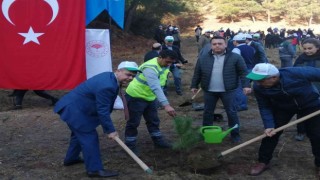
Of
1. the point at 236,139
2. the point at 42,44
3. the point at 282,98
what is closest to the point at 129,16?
the point at 42,44

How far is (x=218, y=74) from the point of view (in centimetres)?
558

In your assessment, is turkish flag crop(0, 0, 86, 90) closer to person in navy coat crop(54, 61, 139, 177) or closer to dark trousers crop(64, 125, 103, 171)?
person in navy coat crop(54, 61, 139, 177)

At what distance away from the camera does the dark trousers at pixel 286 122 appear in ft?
14.4

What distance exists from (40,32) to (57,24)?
0.36m

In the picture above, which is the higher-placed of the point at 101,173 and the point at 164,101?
the point at 164,101

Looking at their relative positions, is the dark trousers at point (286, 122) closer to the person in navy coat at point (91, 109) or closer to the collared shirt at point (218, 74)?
the collared shirt at point (218, 74)

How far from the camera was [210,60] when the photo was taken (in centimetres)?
561

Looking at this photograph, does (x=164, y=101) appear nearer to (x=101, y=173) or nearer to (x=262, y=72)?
(x=101, y=173)

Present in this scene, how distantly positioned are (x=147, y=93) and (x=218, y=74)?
106cm

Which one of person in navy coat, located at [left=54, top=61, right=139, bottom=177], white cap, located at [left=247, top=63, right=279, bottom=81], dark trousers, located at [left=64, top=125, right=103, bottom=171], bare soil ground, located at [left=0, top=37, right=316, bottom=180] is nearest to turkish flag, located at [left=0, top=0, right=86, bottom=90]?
bare soil ground, located at [left=0, top=37, right=316, bottom=180]

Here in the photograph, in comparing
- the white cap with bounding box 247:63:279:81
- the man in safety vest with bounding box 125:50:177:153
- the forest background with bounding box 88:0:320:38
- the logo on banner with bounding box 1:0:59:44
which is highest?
the logo on banner with bounding box 1:0:59:44

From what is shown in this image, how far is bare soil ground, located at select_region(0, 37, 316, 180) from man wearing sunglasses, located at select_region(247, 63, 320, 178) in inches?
14.4

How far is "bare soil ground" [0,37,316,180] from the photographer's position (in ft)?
15.2

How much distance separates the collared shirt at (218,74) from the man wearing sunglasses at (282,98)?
115 cm
